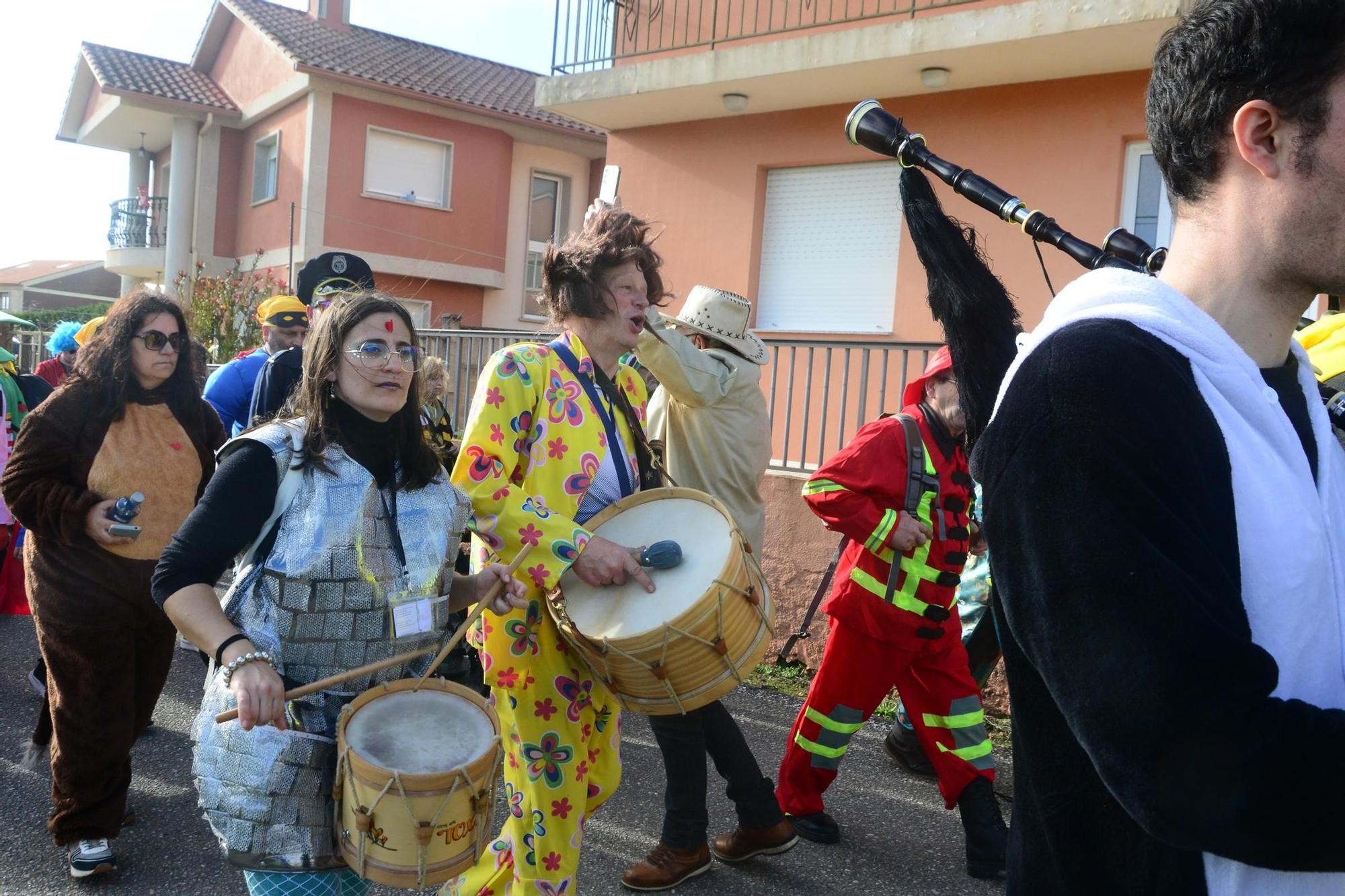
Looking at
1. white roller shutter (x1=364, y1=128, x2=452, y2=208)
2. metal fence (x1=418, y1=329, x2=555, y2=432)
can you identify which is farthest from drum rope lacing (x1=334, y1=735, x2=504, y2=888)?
white roller shutter (x1=364, y1=128, x2=452, y2=208)

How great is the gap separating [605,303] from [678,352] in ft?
4.43

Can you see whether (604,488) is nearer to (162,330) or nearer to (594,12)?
(162,330)

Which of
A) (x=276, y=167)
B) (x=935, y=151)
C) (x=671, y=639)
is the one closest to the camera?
(x=671, y=639)

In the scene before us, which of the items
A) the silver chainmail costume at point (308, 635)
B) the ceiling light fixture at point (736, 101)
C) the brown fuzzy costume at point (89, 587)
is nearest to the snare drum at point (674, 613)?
the silver chainmail costume at point (308, 635)

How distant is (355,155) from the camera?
2047 cm

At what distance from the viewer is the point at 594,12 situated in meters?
11.1

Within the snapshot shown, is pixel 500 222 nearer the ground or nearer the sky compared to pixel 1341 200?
nearer the sky

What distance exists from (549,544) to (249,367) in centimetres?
424

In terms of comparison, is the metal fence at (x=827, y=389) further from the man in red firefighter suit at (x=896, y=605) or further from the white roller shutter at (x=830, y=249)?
the man in red firefighter suit at (x=896, y=605)

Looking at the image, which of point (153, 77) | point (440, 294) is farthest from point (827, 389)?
point (153, 77)

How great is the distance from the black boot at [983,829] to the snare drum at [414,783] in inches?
87.0

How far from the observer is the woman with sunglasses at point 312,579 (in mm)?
2469

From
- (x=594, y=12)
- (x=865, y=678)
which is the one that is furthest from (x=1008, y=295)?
(x=594, y=12)

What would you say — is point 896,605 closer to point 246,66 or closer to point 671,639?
point 671,639
